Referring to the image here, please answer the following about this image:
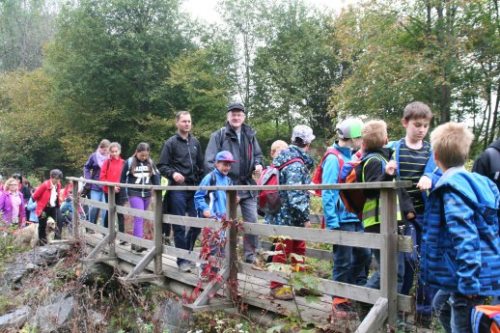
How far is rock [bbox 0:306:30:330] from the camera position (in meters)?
7.39

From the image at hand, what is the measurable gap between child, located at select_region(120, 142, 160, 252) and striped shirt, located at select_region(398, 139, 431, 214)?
4.37 metres

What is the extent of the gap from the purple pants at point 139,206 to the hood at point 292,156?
334 cm

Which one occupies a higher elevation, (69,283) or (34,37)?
(34,37)

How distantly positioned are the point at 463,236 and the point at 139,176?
5.53 m

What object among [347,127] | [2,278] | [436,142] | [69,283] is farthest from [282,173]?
[2,278]

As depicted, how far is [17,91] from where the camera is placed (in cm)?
3488

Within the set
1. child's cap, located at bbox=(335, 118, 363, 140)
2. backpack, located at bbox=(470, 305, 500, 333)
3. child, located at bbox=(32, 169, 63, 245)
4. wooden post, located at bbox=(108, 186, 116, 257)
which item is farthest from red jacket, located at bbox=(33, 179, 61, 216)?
backpack, located at bbox=(470, 305, 500, 333)

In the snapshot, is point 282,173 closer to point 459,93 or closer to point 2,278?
point 2,278

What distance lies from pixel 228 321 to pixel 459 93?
18.0 m

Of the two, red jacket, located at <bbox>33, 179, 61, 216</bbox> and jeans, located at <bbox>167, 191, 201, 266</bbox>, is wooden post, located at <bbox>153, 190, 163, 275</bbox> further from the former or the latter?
red jacket, located at <bbox>33, 179, 61, 216</bbox>

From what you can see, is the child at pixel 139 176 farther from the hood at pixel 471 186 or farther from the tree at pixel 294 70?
the tree at pixel 294 70

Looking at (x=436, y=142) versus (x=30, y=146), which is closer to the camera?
(x=436, y=142)

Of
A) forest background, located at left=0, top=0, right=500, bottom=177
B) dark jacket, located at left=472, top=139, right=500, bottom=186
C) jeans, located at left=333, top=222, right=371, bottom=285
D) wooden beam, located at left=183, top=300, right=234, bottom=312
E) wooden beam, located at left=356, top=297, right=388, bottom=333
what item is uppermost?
forest background, located at left=0, top=0, right=500, bottom=177

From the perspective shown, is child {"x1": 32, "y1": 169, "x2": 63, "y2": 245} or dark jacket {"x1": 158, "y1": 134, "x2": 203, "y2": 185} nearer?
dark jacket {"x1": 158, "y1": 134, "x2": 203, "y2": 185}
